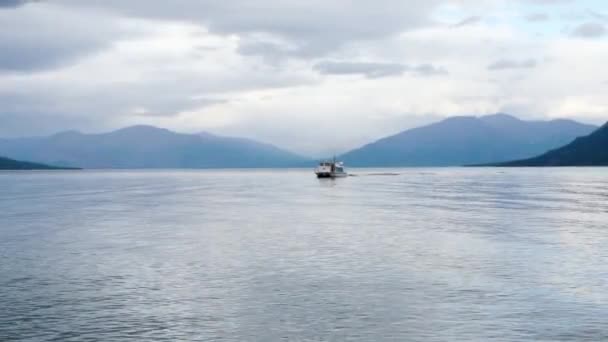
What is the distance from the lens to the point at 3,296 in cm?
3312

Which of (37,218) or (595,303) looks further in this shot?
(37,218)

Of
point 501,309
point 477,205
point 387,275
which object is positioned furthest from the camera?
point 477,205

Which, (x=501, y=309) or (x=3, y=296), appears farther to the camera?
(x=3, y=296)

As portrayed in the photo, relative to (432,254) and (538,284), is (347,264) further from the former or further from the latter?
(538,284)

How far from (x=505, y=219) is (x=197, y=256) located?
4148 cm

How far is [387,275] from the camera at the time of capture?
39.0m

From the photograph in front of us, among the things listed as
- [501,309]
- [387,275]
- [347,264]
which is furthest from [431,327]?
[347,264]

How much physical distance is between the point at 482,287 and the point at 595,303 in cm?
589

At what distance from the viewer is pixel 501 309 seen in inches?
1201

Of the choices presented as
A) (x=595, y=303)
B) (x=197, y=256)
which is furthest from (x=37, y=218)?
(x=595, y=303)

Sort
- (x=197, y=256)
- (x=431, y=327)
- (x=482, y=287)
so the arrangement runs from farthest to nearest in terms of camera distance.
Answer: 1. (x=197, y=256)
2. (x=482, y=287)
3. (x=431, y=327)

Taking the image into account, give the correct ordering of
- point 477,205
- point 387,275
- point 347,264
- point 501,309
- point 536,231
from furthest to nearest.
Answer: point 477,205 < point 536,231 < point 347,264 < point 387,275 < point 501,309

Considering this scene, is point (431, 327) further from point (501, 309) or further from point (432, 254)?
point (432, 254)

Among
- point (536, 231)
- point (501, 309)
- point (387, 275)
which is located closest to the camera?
point (501, 309)
